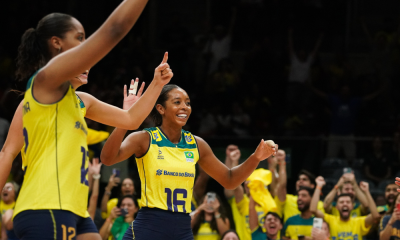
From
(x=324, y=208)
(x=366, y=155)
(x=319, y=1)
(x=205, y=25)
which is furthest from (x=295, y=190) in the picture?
(x=319, y=1)

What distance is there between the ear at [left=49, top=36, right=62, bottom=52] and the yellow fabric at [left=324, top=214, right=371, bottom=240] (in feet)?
20.0

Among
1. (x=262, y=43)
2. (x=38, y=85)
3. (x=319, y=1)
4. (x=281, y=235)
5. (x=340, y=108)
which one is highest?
(x=319, y=1)

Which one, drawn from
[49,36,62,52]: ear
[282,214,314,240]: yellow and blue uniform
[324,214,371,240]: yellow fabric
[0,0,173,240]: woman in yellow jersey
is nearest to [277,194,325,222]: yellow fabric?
[282,214,314,240]: yellow and blue uniform

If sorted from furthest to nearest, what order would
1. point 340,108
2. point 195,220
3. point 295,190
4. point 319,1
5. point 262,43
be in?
point 319,1 → point 262,43 → point 340,108 → point 295,190 → point 195,220

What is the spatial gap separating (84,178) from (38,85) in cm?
50

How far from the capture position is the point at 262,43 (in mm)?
12883

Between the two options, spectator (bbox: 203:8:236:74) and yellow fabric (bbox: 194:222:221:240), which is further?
spectator (bbox: 203:8:236:74)

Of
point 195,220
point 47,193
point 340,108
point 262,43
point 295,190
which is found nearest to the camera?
point 47,193

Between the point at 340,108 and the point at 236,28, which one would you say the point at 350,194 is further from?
the point at 236,28

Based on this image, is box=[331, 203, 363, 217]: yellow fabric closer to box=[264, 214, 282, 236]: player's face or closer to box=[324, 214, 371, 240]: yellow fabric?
box=[324, 214, 371, 240]: yellow fabric

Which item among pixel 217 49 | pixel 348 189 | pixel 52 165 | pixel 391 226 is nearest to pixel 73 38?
pixel 52 165

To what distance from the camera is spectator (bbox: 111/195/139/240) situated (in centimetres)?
779

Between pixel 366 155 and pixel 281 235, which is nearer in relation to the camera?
pixel 281 235

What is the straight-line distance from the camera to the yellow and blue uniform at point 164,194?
3.86 metres
